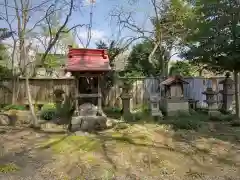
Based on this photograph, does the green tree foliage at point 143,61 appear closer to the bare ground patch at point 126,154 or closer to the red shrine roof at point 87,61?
the red shrine roof at point 87,61

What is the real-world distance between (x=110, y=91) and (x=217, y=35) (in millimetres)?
5389

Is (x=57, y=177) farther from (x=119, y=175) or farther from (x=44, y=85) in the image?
(x=44, y=85)

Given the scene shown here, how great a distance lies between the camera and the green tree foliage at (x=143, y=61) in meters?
15.5

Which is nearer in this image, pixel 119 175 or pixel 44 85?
pixel 119 175

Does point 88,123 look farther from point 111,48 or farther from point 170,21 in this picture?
point 170,21

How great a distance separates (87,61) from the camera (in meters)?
8.13

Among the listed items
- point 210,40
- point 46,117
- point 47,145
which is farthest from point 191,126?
point 46,117

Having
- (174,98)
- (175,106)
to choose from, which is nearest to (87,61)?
(174,98)

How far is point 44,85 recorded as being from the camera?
11.8 m

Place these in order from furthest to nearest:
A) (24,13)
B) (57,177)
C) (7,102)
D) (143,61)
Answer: (143,61) < (7,102) < (24,13) < (57,177)

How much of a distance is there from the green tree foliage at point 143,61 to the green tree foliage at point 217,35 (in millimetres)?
6428

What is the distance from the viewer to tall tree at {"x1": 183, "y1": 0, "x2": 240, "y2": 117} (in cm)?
791

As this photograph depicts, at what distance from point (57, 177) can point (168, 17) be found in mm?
11774

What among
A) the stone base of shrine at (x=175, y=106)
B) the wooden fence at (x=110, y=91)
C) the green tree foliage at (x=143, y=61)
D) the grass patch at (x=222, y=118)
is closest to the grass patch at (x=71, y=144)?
the stone base of shrine at (x=175, y=106)
